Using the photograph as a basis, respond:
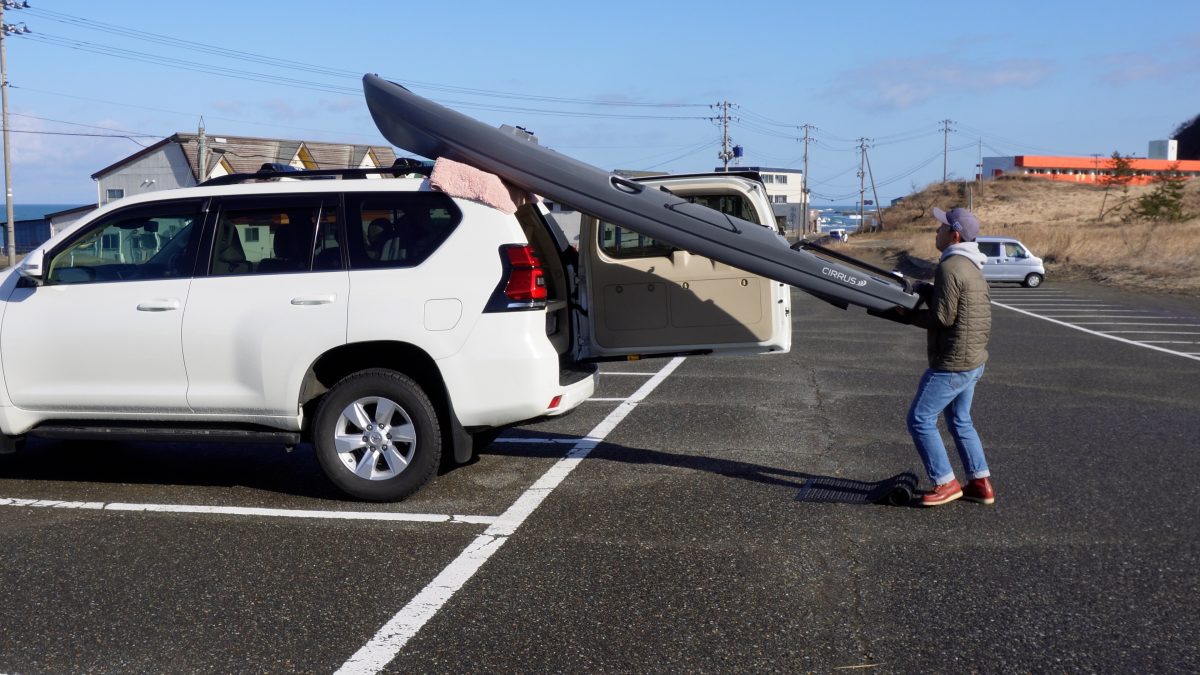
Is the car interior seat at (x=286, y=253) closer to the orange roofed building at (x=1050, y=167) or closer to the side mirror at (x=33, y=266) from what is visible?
the side mirror at (x=33, y=266)

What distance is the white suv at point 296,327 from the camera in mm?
6691

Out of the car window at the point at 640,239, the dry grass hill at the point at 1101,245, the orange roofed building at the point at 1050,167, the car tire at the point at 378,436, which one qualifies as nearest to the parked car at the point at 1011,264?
the dry grass hill at the point at 1101,245

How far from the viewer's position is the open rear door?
816cm

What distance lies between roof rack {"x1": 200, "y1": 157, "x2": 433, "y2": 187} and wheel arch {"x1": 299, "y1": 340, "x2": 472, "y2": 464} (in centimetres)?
118

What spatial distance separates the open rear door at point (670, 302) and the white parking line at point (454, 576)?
1.01 meters

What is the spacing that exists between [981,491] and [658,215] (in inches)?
101

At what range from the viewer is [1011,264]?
34.8 metres

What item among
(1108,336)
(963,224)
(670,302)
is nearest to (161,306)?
(670,302)

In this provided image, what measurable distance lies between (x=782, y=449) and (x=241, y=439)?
13.1 feet

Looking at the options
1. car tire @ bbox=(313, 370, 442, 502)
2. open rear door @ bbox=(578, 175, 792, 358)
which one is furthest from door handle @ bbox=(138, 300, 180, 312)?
open rear door @ bbox=(578, 175, 792, 358)

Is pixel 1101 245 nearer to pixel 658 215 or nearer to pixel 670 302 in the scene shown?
pixel 670 302

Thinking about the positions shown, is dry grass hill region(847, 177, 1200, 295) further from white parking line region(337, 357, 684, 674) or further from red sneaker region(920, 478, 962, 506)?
white parking line region(337, 357, 684, 674)

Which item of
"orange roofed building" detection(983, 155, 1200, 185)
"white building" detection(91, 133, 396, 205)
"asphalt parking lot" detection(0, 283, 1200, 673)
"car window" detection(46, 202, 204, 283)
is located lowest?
"asphalt parking lot" detection(0, 283, 1200, 673)

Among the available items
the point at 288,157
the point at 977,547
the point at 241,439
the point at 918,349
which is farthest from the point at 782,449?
the point at 288,157
